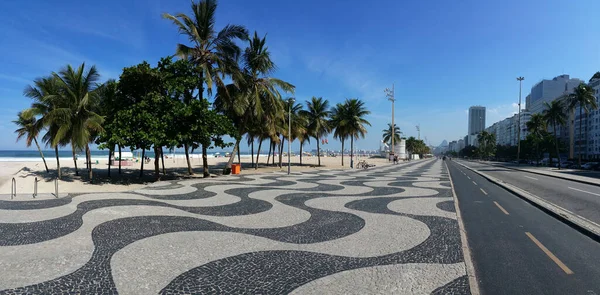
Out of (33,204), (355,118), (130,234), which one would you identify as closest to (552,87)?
(355,118)

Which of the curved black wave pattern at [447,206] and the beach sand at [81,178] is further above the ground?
the curved black wave pattern at [447,206]

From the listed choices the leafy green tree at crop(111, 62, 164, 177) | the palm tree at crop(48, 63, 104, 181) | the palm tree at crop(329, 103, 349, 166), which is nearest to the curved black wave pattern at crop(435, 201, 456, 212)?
the leafy green tree at crop(111, 62, 164, 177)

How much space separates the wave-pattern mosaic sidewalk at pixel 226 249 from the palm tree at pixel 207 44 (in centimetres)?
1154

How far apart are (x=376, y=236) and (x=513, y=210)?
6468mm

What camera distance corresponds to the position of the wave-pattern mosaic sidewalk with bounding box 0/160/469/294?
4.48m

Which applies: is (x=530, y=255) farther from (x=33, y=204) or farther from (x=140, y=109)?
(x=140, y=109)

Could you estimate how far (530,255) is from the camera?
5.79 meters

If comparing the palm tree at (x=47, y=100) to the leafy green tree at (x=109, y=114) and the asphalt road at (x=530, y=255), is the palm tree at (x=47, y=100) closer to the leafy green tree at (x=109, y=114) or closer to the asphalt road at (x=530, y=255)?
the leafy green tree at (x=109, y=114)

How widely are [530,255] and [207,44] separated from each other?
69.5 feet

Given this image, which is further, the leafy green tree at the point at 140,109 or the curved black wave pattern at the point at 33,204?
the leafy green tree at the point at 140,109

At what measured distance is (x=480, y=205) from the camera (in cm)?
1153

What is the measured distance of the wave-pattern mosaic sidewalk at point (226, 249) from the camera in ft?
14.7

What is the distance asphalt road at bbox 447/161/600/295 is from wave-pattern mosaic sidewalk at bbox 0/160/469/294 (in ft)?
1.46

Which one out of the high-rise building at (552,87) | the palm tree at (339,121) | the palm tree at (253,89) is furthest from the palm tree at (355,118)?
the high-rise building at (552,87)
